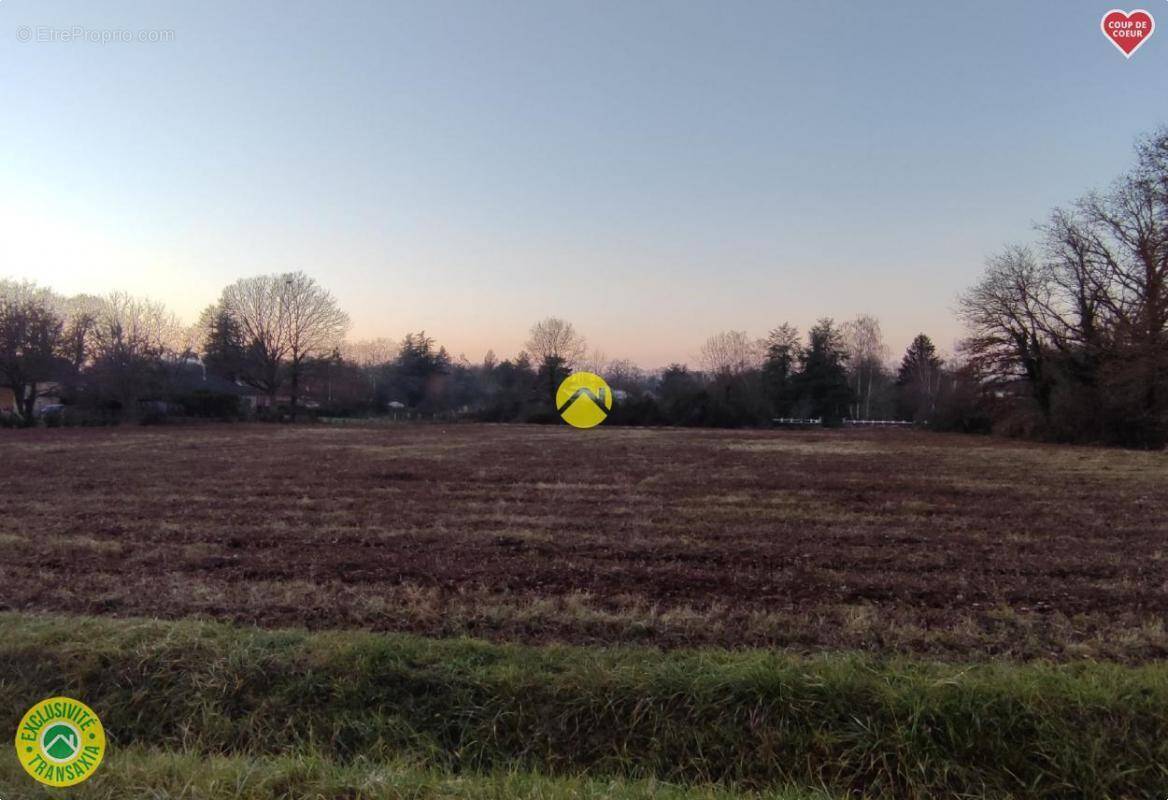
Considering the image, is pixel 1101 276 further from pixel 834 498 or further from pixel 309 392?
pixel 309 392

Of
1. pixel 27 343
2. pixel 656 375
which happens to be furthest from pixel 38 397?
pixel 656 375

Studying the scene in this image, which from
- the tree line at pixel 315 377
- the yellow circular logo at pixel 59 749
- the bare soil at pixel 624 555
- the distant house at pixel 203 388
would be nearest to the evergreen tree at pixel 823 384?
the tree line at pixel 315 377

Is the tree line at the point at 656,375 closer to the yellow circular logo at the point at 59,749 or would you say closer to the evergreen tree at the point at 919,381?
the evergreen tree at the point at 919,381

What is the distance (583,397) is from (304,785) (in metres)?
3.36

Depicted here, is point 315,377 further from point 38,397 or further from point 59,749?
point 59,749

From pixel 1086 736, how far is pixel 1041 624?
2.08 metres

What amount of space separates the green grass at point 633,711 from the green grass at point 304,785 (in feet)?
0.85

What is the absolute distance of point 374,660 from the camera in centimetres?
366

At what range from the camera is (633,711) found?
328cm

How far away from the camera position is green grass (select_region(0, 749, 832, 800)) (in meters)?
2.39

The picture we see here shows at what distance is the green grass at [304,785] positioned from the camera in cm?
239

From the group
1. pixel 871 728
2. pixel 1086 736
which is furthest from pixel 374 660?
pixel 1086 736

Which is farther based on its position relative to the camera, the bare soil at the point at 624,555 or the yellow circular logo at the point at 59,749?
the bare soil at the point at 624,555

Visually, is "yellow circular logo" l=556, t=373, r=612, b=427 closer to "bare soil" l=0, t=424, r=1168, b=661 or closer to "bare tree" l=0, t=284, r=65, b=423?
"bare soil" l=0, t=424, r=1168, b=661
